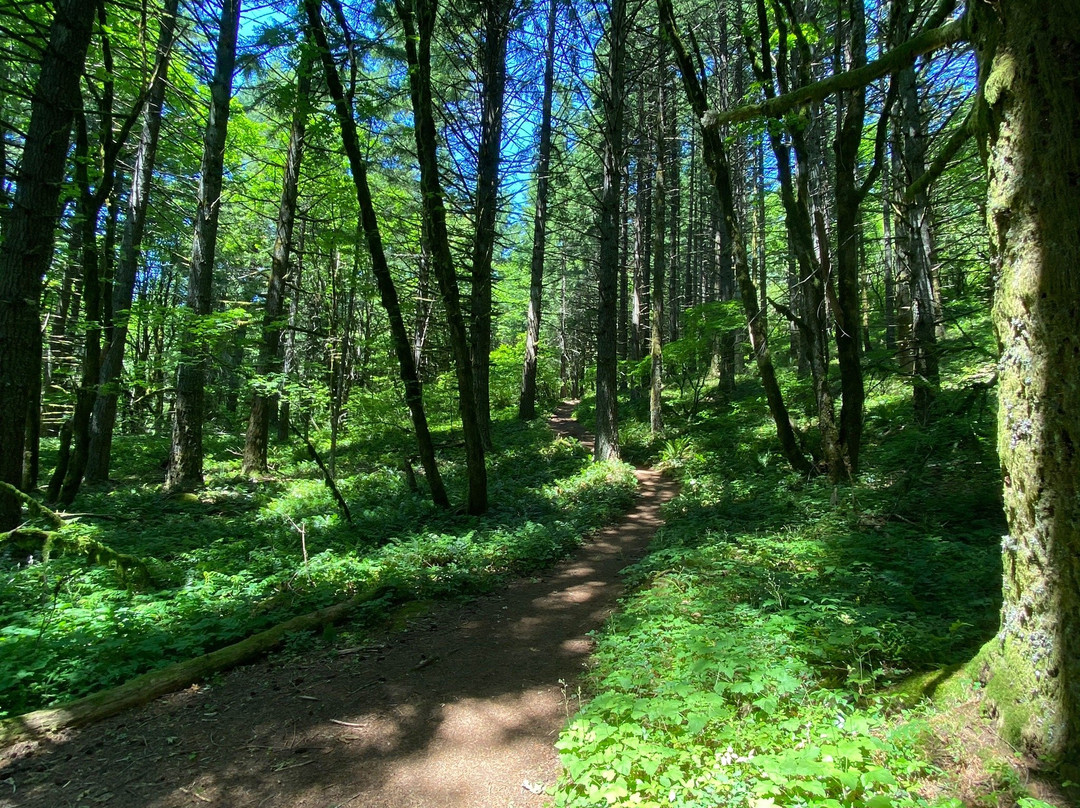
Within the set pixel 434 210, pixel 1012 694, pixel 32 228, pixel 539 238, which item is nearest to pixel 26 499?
pixel 32 228

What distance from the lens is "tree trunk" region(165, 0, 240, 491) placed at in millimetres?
10047

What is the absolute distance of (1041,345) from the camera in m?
2.42

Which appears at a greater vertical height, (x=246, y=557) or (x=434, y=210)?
(x=434, y=210)

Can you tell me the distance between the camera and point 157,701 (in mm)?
3877

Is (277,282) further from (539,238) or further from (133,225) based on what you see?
(539,238)

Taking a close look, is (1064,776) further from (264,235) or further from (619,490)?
(264,235)

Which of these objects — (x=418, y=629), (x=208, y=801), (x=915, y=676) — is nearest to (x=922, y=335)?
(x=915, y=676)

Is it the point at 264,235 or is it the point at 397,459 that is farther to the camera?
the point at 264,235

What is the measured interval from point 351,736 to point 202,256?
10.2m

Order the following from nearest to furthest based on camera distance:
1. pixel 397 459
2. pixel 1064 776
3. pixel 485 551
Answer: pixel 1064 776 < pixel 485 551 < pixel 397 459

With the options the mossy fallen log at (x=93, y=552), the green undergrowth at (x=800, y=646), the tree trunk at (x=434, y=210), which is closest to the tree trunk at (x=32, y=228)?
the mossy fallen log at (x=93, y=552)

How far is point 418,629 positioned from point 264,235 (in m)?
22.1

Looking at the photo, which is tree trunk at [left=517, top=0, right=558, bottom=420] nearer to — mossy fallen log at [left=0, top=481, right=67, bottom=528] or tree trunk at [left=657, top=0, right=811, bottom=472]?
tree trunk at [left=657, top=0, right=811, bottom=472]

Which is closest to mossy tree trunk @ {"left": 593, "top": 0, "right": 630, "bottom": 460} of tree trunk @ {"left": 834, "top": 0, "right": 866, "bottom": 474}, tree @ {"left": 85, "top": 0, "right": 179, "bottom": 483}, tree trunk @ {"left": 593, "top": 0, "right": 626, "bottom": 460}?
tree trunk @ {"left": 593, "top": 0, "right": 626, "bottom": 460}
